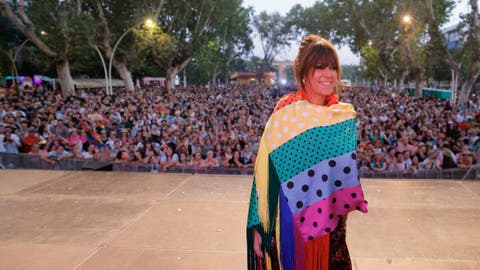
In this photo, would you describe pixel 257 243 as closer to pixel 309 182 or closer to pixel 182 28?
pixel 309 182

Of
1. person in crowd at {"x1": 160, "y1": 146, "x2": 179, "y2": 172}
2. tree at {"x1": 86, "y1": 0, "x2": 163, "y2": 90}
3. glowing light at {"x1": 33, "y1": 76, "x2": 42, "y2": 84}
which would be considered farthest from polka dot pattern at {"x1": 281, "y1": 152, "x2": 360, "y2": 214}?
glowing light at {"x1": 33, "y1": 76, "x2": 42, "y2": 84}

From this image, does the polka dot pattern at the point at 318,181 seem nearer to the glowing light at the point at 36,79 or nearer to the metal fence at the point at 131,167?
the metal fence at the point at 131,167

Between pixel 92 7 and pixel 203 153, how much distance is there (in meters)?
21.0

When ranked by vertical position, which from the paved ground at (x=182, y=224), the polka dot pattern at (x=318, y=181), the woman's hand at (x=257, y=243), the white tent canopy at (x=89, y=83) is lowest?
the paved ground at (x=182, y=224)

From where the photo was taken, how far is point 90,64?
137 ft

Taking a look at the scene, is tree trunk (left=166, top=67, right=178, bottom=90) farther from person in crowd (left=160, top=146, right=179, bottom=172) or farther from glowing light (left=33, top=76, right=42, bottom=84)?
person in crowd (left=160, top=146, right=179, bottom=172)

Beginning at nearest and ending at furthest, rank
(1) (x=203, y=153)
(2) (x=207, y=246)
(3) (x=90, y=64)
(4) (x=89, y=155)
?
(2) (x=207, y=246) < (4) (x=89, y=155) < (1) (x=203, y=153) < (3) (x=90, y=64)

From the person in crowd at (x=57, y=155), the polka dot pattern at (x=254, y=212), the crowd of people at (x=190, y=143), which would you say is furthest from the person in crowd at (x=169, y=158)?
the polka dot pattern at (x=254, y=212)

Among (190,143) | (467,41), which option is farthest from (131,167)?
(467,41)

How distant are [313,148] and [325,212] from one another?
0.34 m

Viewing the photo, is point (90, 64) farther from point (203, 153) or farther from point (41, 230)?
point (41, 230)

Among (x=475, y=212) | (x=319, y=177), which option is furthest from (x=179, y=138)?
(x=319, y=177)

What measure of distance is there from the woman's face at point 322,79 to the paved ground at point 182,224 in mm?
1766

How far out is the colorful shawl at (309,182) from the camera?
→ 2.06 metres
